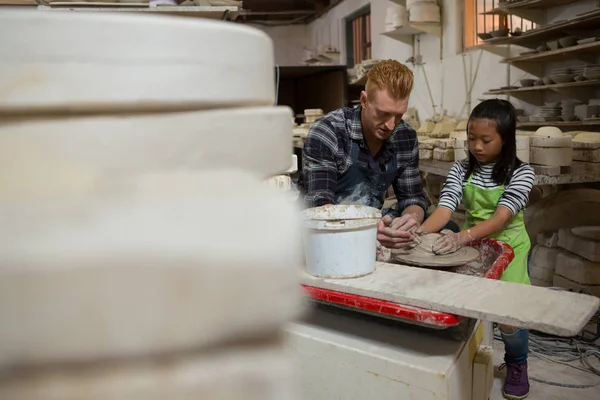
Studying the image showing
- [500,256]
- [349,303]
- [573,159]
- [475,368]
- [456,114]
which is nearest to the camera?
[349,303]

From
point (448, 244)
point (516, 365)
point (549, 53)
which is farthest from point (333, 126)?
point (549, 53)

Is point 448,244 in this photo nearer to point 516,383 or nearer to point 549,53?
point 516,383

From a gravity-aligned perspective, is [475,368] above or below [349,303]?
below

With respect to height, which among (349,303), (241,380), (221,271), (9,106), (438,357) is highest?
(9,106)

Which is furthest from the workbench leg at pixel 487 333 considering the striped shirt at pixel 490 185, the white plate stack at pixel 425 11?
the white plate stack at pixel 425 11

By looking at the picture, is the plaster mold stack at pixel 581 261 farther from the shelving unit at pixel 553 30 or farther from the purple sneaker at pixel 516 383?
the shelving unit at pixel 553 30

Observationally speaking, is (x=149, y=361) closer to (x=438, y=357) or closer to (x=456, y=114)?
(x=438, y=357)

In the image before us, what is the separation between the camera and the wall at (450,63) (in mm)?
6152

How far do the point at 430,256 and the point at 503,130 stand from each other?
85 centimetres

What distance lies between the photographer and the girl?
2.49 m

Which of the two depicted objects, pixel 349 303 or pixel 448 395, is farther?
pixel 349 303

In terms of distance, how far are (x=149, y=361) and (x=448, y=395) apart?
4.08ft

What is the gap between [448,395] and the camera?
1496mm

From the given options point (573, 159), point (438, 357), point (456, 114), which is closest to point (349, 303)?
point (438, 357)
